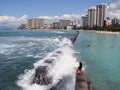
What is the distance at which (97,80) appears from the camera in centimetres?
2006

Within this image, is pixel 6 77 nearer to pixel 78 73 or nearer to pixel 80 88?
pixel 78 73

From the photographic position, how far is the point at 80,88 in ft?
47.6

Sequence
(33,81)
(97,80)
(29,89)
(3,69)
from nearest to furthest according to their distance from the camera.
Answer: (29,89), (33,81), (97,80), (3,69)

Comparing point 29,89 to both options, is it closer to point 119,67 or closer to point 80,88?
point 80,88

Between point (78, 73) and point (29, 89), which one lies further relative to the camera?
point (78, 73)

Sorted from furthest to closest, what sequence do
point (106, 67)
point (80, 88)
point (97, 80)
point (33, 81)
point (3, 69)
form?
point (106, 67) < point (3, 69) < point (97, 80) < point (33, 81) < point (80, 88)

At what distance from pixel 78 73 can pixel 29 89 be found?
4011 millimetres

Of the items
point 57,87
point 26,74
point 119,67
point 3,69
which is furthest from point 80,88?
point 119,67

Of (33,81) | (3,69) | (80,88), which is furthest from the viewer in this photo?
(3,69)

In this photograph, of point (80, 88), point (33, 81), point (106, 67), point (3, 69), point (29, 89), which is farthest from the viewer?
point (106, 67)

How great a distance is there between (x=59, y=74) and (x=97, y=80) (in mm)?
3194

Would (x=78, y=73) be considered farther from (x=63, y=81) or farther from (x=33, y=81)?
(x=33, y=81)

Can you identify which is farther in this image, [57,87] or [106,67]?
[106,67]

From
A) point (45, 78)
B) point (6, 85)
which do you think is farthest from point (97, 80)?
point (6, 85)
